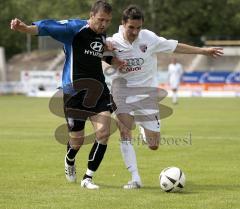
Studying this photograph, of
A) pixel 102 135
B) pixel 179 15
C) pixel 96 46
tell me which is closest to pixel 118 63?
pixel 96 46

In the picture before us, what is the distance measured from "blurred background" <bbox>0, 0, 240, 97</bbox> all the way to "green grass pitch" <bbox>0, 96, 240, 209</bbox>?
26953 millimetres

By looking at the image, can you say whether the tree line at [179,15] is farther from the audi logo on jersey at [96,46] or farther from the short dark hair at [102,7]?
the short dark hair at [102,7]

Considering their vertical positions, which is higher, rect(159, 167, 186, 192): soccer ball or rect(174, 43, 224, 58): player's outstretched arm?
rect(174, 43, 224, 58): player's outstretched arm

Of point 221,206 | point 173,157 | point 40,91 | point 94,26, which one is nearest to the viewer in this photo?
point 221,206

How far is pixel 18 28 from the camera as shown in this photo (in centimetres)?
891

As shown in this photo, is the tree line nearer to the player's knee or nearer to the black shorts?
the black shorts

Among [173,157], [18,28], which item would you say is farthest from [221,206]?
[173,157]

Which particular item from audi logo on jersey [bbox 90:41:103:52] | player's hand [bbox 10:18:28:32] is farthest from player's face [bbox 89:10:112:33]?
player's hand [bbox 10:18:28:32]

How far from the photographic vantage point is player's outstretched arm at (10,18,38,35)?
8.87m

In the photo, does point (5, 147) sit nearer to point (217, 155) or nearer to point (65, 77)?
point (217, 155)

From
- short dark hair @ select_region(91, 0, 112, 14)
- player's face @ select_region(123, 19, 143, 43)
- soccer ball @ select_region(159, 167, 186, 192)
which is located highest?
short dark hair @ select_region(91, 0, 112, 14)

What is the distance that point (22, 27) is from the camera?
8938mm

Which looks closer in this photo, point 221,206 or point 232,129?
point 221,206

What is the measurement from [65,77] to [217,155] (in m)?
4.60
